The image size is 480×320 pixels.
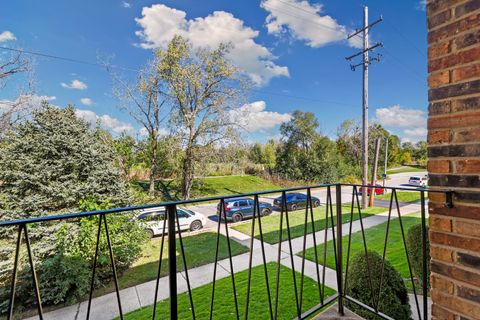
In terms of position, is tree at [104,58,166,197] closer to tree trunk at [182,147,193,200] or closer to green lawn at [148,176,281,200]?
tree trunk at [182,147,193,200]

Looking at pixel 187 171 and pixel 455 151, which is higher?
pixel 455 151

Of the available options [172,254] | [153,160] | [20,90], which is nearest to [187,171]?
[153,160]

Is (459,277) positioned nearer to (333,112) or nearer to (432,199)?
(432,199)

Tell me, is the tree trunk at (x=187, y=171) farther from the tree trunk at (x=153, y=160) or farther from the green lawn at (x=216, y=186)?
the tree trunk at (x=153, y=160)

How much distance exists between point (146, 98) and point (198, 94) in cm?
250

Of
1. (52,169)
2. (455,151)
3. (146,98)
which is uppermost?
(146,98)

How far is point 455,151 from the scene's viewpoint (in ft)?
2.81

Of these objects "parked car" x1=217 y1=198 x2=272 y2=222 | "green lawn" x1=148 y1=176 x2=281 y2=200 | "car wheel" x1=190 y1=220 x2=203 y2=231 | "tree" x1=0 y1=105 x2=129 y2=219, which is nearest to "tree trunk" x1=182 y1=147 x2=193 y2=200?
"green lawn" x1=148 y1=176 x2=281 y2=200

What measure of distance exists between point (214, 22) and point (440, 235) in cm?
1088

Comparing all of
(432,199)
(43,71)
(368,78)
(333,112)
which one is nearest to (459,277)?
(432,199)

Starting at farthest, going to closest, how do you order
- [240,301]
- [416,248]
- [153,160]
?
[153,160] → [240,301] → [416,248]

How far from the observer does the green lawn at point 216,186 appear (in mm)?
13195

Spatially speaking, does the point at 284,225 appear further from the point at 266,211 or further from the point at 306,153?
the point at 306,153

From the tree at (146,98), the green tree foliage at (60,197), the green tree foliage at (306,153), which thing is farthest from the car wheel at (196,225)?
the green tree foliage at (306,153)
